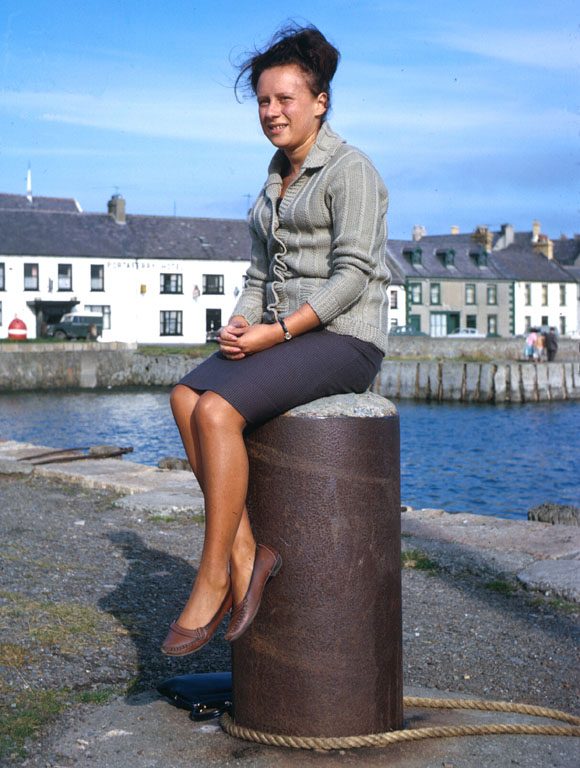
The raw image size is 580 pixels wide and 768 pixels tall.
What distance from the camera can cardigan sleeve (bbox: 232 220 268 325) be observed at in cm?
372

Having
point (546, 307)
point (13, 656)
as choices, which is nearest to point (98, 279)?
point (546, 307)

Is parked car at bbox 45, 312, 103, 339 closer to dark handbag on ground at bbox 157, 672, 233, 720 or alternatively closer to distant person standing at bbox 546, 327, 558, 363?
distant person standing at bbox 546, 327, 558, 363

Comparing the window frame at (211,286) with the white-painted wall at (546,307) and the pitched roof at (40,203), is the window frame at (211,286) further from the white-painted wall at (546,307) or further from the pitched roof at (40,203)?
the white-painted wall at (546,307)

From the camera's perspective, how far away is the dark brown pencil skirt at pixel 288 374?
313cm

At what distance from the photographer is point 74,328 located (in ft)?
188

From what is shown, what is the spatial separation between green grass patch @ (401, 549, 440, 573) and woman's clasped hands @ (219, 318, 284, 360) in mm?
3460

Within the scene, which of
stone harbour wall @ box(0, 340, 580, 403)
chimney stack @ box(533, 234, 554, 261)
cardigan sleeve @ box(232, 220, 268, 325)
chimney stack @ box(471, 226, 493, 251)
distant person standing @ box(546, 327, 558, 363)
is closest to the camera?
cardigan sleeve @ box(232, 220, 268, 325)

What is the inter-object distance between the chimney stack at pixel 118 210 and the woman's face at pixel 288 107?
204 feet

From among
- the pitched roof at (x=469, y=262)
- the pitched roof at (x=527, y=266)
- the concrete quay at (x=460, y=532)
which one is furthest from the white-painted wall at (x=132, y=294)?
the concrete quay at (x=460, y=532)

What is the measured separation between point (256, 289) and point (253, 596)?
130cm

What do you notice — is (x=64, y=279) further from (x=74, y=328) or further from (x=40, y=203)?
(x=40, y=203)

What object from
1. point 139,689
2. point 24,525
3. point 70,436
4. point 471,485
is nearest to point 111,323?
point 70,436

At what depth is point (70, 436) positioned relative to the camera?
90.4 ft

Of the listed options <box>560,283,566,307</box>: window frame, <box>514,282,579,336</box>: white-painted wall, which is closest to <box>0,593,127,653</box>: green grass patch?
<box>514,282,579,336</box>: white-painted wall
